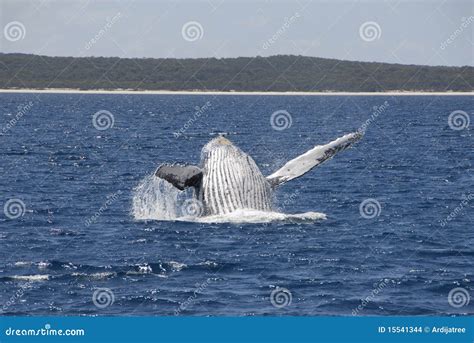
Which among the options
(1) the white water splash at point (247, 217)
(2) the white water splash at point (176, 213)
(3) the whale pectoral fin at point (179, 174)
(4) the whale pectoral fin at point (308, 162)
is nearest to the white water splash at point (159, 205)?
(2) the white water splash at point (176, 213)

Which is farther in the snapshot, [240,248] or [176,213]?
[176,213]

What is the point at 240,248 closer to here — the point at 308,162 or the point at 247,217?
the point at 247,217

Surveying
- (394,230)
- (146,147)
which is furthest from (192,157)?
(394,230)

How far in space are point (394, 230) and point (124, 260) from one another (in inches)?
318

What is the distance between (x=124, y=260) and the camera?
22516 millimetres

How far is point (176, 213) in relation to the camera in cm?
2806

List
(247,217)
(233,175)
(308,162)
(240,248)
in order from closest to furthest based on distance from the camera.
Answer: (240,248)
(233,175)
(308,162)
(247,217)

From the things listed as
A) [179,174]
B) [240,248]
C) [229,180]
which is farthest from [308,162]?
[179,174]

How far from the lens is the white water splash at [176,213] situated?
2503 cm

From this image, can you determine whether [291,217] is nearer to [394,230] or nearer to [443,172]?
[394,230]

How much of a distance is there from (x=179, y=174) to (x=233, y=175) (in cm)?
132

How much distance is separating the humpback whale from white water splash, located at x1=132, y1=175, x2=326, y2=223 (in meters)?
0.24

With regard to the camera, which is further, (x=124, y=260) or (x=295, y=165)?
(x=295, y=165)

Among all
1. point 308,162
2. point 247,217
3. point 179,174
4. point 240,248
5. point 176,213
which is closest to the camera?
point 240,248
